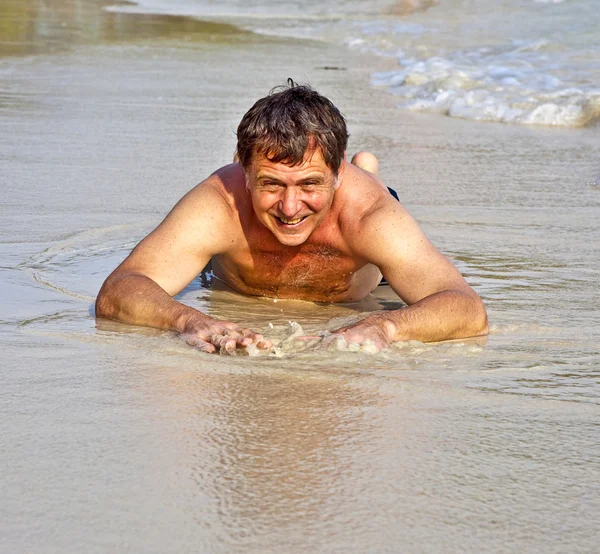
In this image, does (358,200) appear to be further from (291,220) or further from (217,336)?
(217,336)

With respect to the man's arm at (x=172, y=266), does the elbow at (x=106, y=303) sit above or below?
below

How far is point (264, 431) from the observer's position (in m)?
2.50

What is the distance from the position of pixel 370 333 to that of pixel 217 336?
0.48 meters

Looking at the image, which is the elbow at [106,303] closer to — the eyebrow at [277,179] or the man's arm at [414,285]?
the eyebrow at [277,179]

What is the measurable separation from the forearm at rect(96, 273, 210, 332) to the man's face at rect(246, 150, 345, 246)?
1.56 ft

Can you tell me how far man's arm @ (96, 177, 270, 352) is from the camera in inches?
137

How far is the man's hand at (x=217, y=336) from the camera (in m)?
3.17

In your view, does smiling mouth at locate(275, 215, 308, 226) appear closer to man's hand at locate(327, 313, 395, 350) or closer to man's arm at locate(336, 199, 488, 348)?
man's arm at locate(336, 199, 488, 348)

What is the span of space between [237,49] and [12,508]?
12129mm

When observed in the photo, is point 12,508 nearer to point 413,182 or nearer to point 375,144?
point 413,182

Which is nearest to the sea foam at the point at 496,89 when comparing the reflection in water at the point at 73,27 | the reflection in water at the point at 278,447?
the reflection in water at the point at 73,27

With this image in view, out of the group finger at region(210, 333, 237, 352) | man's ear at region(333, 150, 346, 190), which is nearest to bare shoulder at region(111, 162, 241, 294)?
man's ear at region(333, 150, 346, 190)

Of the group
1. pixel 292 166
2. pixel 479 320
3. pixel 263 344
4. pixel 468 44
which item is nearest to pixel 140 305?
pixel 263 344

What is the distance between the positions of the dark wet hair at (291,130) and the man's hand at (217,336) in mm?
640
